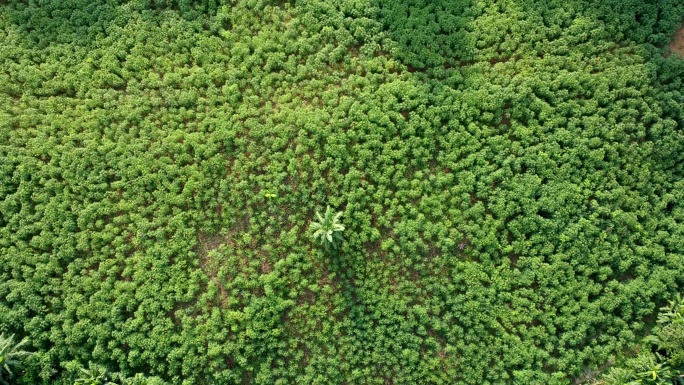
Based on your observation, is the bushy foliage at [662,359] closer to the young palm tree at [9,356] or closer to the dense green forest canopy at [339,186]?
the dense green forest canopy at [339,186]

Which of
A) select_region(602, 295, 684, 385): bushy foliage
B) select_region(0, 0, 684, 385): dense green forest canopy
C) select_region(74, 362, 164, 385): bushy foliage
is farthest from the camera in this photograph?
select_region(0, 0, 684, 385): dense green forest canopy

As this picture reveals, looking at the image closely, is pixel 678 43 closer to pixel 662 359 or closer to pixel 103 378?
pixel 662 359

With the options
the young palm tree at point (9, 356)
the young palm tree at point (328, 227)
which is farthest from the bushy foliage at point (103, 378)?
the young palm tree at point (328, 227)

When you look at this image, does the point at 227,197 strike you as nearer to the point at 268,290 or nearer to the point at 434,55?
the point at 268,290

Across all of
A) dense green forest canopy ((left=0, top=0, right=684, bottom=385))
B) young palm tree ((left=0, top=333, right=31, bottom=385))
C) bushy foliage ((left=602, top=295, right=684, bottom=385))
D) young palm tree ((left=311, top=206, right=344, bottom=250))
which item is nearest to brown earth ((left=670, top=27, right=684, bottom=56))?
dense green forest canopy ((left=0, top=0, right=684, bottom=385))

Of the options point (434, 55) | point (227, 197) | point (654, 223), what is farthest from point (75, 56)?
point (654, 223)

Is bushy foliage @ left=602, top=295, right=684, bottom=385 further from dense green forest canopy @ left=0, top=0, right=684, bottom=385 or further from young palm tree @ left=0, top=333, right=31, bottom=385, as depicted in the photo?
young palm tree @ left=0, top=333, right=31, bottom=385
